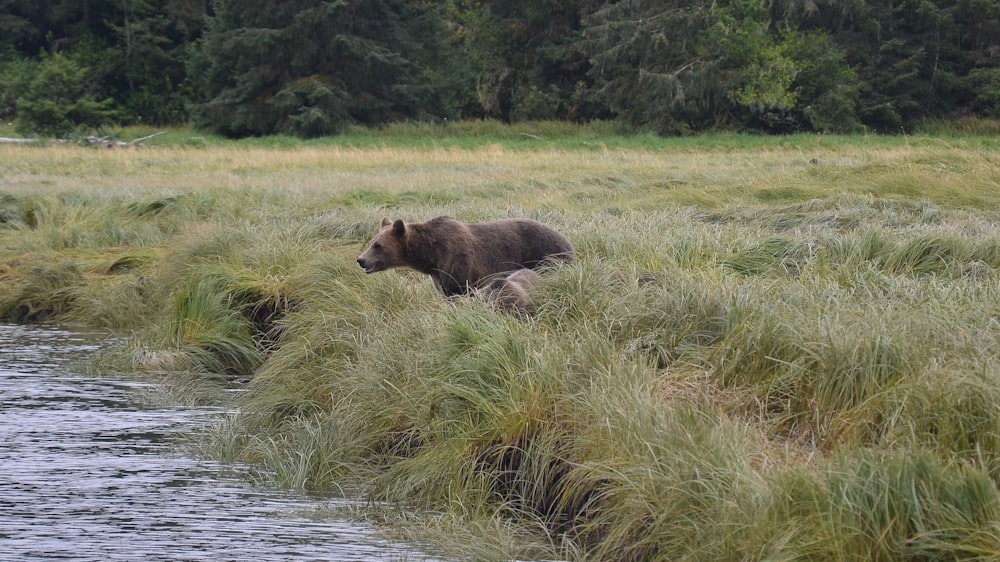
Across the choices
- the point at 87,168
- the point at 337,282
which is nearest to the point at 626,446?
the point at 337,282

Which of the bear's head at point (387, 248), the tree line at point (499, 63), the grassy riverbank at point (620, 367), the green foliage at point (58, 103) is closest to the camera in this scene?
the grassy riverbank at point (620, 367)

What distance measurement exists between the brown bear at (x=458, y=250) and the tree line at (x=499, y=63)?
108ft

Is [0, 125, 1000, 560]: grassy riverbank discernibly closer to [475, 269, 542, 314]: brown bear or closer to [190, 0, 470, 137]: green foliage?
[475, 269, 542, 314]: brown bear

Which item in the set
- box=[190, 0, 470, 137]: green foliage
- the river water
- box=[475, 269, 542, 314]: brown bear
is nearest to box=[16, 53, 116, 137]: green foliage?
box=[190, 0, 470, 137]: green foliage

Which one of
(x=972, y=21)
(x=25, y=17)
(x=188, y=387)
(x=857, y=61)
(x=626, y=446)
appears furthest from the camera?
(x=25, y=17)

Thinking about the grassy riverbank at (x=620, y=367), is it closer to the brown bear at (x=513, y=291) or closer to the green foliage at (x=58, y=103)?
the brown bear at (x=513, y=291)

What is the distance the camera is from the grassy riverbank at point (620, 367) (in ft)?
17.5

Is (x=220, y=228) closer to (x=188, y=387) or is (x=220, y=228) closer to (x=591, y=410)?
(x=188, y=387)

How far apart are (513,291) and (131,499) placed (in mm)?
3443

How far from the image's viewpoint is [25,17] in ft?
198

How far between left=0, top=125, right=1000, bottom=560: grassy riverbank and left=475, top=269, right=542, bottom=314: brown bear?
25cm

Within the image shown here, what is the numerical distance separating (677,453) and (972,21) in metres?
41.9

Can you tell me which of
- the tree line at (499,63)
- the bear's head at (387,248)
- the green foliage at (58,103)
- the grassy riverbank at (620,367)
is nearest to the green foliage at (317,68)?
the tree line at (499,63)

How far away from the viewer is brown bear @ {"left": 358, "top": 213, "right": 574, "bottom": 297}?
10930 millimetres
